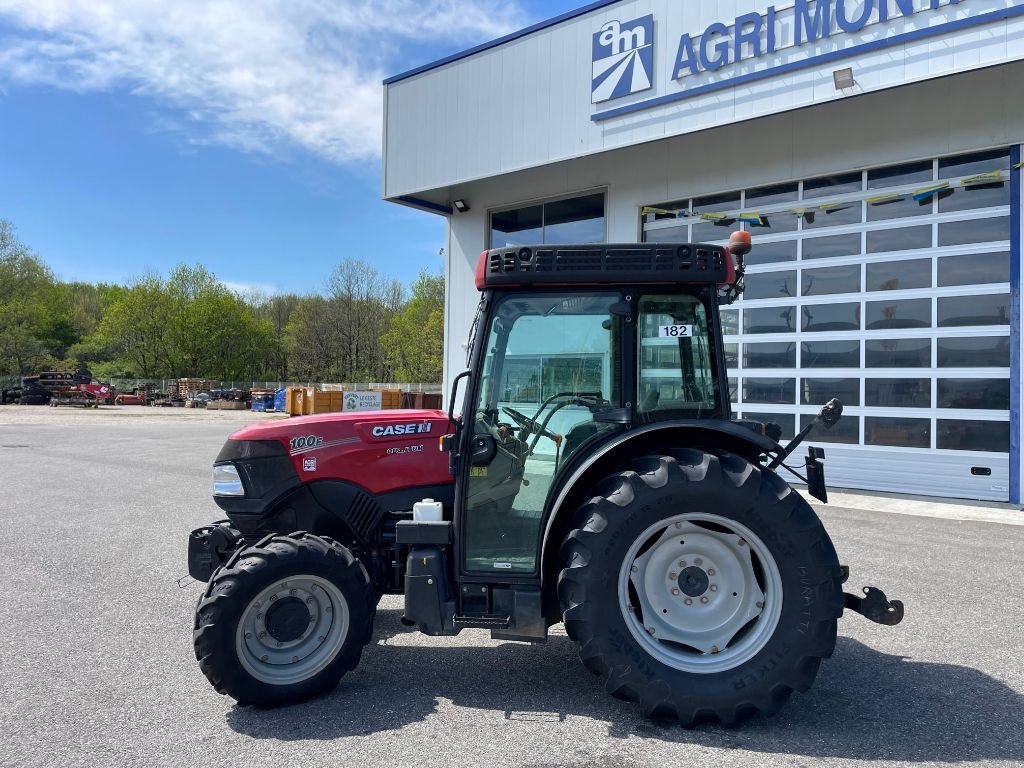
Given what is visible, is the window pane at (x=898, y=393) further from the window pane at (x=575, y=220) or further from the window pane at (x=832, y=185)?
the window pane at (x=575, y=220)

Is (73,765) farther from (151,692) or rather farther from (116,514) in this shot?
(116,514)

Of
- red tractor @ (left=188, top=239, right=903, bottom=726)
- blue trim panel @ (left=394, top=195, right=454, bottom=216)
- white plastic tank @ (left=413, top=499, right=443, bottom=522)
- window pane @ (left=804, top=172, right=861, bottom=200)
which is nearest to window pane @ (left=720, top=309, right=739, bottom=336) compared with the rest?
window pane @ (left=804, top=172, right=861, bottom=200)

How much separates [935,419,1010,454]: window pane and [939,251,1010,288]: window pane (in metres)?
1.89

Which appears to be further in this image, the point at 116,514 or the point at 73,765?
the point at 116,514

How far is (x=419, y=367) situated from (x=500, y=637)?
4589 centimetres

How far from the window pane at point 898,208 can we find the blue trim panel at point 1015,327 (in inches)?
38.9

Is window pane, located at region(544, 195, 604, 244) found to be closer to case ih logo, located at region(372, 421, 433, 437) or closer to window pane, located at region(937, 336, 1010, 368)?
window pane, located at region(937, 336, 1010, 368)

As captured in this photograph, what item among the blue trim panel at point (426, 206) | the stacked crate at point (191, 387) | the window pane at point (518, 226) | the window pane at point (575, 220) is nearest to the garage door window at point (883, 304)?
the window pane at point (575, 220)

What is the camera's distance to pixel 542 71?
12078 mm

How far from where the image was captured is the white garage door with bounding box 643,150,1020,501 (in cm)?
926

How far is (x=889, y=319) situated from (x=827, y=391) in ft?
4.35

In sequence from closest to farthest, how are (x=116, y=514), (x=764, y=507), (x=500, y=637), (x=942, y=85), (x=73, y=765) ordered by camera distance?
→ (x=73, y=765) → (x=764, y=507) → (x=500, y=637) → (x=116, y=514) → (x=942, y=85)

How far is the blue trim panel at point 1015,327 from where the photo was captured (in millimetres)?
8938

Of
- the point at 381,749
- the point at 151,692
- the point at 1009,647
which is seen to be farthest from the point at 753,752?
the point at 151,692
